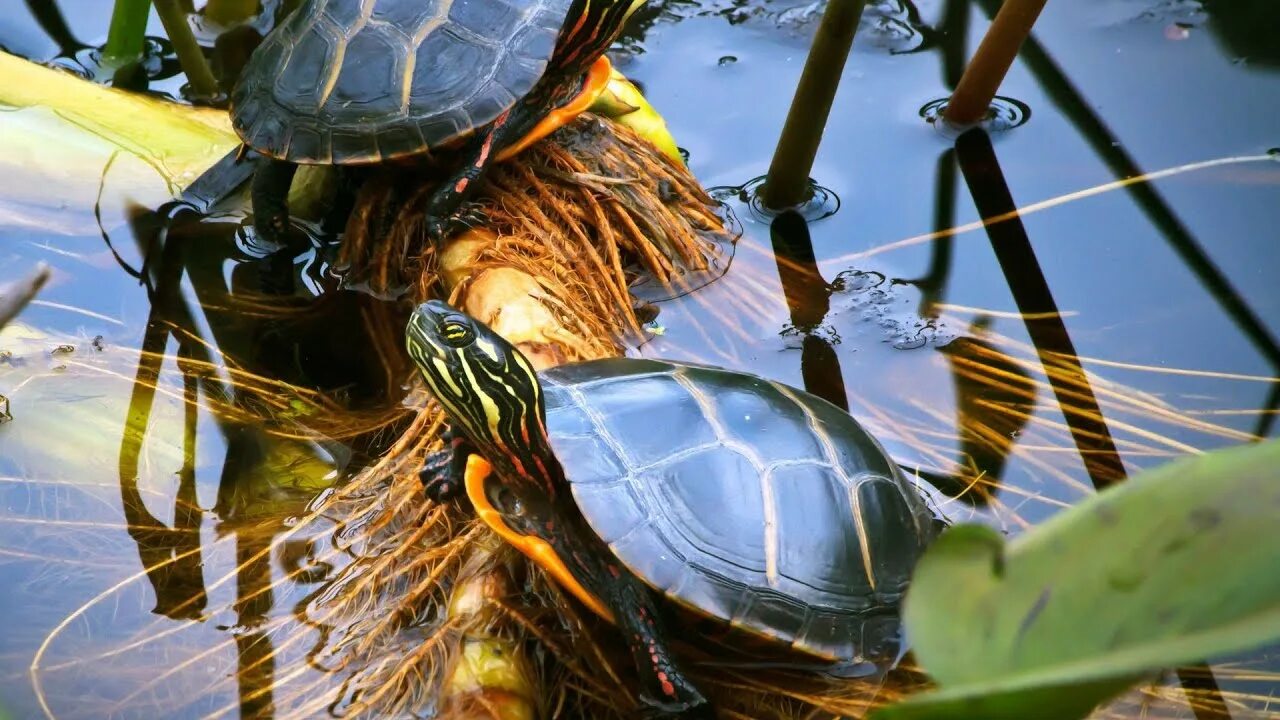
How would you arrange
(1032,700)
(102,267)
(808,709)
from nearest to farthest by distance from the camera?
1. (1032,700)
2. (808,709)
3. (102,267)

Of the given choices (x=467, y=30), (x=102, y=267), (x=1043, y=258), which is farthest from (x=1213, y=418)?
(x=102, y=267)

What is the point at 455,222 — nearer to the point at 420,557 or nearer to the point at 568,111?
the point at 568,111

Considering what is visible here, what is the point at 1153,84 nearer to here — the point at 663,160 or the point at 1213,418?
the point at 1213,418

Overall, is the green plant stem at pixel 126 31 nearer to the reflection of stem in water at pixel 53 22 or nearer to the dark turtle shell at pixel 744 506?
the reflection of stem in water at pixel 53 22

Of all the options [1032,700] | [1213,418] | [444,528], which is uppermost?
[1213,418]

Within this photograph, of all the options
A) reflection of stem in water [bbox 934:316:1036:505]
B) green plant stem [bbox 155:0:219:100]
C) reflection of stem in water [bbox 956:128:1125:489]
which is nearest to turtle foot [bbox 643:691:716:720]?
reflection of stem in water [bbox 934:316:1036:505]

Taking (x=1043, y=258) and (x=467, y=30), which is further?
(x=1043, y=258)

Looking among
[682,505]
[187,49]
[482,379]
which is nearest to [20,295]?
[482,379]
